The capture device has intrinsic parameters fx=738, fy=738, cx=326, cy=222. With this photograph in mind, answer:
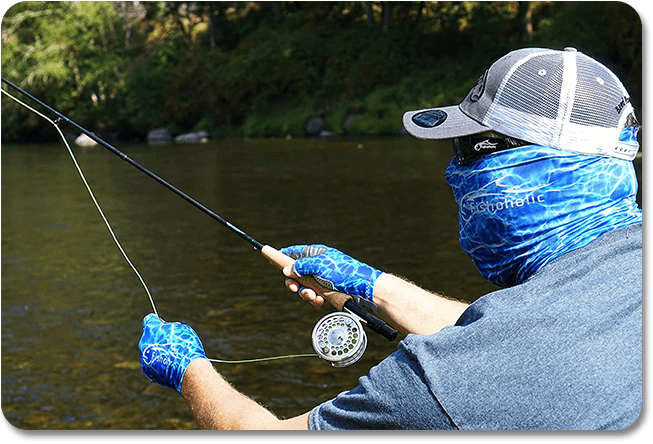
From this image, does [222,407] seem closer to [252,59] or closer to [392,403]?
[392,403]

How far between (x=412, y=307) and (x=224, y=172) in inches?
771

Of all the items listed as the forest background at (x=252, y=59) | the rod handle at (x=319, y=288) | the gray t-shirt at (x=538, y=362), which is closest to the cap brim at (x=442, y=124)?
the gray t-shirt at (x=538, y=362)

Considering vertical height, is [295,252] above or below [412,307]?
below

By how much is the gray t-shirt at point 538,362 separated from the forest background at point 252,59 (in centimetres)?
3122

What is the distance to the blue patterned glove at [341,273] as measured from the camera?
8.19ft

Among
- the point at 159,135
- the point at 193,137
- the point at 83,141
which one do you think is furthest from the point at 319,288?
the point at 159,135

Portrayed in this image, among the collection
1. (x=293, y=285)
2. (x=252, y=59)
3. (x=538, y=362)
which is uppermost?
(x=538, y=362)

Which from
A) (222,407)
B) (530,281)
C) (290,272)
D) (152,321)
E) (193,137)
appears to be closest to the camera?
(530,281)

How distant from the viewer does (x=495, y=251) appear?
175 centimetres

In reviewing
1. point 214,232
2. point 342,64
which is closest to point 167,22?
point 342,64

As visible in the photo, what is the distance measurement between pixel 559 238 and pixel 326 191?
50.7 ft

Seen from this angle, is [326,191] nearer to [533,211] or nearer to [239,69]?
[533,211]

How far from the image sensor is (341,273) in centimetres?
258
